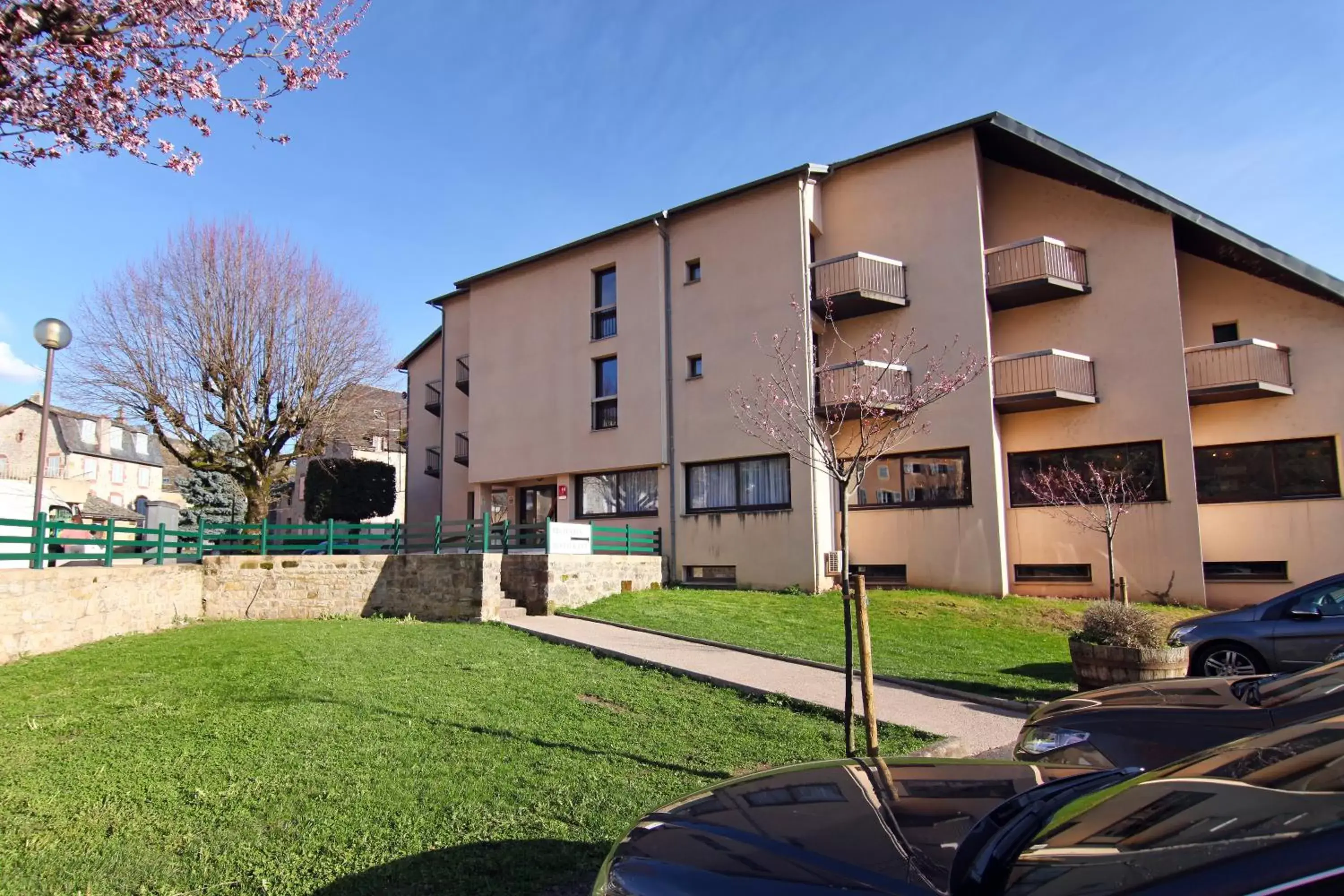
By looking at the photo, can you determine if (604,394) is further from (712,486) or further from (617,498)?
(712,486)

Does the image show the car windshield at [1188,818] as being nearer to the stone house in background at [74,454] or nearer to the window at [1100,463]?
the window at [1100,463]

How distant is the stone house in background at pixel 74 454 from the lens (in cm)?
4572

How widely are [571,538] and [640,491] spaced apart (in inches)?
160

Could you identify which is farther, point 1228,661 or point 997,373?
point 997,373

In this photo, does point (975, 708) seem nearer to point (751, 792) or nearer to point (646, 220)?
point (751, 792)

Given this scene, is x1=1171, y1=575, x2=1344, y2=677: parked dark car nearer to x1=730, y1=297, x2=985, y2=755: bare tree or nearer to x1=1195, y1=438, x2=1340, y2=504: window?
x1=730, y1=297, x2=985, y2=755: bare tree

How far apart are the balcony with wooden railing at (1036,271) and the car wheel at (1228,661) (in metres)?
10.4

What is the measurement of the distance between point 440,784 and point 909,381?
44.6 feet

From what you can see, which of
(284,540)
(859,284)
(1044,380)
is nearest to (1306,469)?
(1044,380)

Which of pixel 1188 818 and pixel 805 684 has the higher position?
pixel 1188 818

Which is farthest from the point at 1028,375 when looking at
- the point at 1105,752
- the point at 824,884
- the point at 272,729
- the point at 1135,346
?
the point at 824,884

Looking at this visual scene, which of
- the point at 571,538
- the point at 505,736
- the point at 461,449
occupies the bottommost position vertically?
the point at 505,736

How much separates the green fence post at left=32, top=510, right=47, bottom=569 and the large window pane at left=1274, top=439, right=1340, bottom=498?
23.2 m

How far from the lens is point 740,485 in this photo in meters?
19.5
